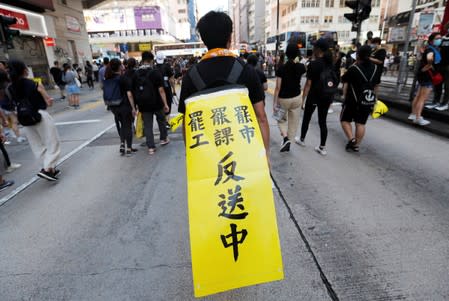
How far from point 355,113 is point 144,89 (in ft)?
13.1

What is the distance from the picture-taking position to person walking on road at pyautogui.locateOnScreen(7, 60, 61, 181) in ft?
13.2

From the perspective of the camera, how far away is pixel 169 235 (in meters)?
2.98

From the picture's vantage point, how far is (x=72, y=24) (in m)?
25.3

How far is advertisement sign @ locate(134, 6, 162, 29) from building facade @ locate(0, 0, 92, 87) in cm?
4007

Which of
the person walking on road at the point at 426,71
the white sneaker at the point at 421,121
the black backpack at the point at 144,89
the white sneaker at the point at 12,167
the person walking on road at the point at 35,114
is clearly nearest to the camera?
the person walking on road at the point at 35,114

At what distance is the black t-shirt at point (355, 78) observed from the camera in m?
4.64

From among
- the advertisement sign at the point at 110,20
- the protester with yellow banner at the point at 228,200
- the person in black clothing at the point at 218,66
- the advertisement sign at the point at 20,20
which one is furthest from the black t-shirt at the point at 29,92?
the advertisement sign at the point at 110,20

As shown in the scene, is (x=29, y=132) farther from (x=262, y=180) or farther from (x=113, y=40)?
(x=113, y=40)

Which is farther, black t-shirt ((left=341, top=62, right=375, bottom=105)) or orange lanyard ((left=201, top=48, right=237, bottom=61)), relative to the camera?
black t-shirt ((left=341, top=62, right=375, bottom=105))

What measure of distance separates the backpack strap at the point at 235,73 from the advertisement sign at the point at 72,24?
2842 centimetres

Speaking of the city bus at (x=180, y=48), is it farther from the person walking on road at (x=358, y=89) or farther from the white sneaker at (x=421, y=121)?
the person walking on road at (x=358, y=89)

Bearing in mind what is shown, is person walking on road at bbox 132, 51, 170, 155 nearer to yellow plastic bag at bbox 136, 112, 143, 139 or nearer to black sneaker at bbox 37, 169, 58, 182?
yellow plastic bag at bbox 136, 112, 143, 139

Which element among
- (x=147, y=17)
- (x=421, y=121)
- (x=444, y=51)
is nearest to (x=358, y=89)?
(x=421, y=121)

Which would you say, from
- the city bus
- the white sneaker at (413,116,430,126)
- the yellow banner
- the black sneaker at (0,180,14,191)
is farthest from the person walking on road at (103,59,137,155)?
the city bus
